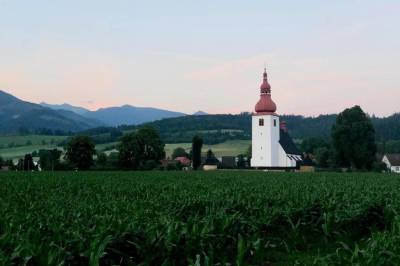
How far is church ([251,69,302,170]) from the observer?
114750 millimetres

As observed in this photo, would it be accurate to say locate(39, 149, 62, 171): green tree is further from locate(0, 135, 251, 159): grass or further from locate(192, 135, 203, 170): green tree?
locate(0, 135, 251, 159): grass

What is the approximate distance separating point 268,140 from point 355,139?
28.3 m

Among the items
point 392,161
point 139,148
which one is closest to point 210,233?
point 139,148

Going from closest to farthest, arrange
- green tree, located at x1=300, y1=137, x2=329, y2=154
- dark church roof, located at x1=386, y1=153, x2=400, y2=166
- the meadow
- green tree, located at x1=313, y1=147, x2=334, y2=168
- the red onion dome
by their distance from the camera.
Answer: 1. the meadow
2. green tree, located at x1=313, y1=147, x2=334, y2=168
3. the red onion dome
4. dark church roof, located at x1=386, y1=153, x2=400, y2=166
5. green tree, located at x1=300, y1=137, x2=329, y2=154

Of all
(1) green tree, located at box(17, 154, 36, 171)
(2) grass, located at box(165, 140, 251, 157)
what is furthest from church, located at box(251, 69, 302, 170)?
(2) grass, located at box(165, 140, 251, 157)

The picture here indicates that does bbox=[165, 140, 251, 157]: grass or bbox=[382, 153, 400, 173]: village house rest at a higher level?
bbox=[165, 140, 251, 157]: grass

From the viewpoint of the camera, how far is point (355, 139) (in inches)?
3541

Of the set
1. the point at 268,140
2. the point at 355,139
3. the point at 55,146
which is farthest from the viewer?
the point at 55,146

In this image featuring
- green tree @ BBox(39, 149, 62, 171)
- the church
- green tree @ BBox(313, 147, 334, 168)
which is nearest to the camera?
green tree @ BBox(39, 149, 62, 171)

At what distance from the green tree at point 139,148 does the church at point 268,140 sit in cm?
2741

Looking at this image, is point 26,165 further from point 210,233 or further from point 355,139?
point 210,233

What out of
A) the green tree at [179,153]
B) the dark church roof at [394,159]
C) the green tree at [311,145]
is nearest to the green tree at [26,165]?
the green tree at [179,153]

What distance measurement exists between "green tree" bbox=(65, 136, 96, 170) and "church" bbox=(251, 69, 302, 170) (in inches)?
1508

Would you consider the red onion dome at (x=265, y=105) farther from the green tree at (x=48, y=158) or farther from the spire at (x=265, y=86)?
the green tree at (x=48, y=158)
